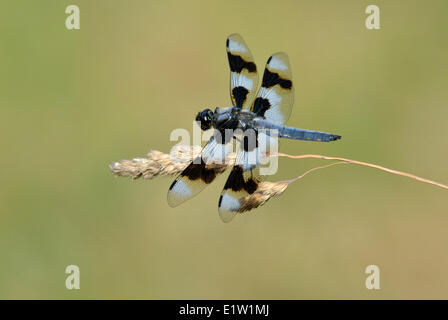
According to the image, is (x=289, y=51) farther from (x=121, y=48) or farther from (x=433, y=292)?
(x=433, y=292)

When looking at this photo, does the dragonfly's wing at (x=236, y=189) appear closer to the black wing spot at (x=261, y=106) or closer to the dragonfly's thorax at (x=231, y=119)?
the dragonfly's thorax at (x=231, y=119)

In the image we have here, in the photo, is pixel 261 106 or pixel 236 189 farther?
pixel 261 106

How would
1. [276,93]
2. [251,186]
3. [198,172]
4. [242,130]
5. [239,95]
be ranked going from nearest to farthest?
[251,186], [198,172], [242,130], [276,93], [239,95]

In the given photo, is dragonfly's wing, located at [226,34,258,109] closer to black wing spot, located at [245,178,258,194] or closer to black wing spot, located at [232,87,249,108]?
black wing spot, located at [232,87,249,108]

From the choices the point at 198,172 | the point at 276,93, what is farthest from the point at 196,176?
the point at 276,93

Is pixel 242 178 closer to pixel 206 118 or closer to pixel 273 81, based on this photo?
pixel 206 118

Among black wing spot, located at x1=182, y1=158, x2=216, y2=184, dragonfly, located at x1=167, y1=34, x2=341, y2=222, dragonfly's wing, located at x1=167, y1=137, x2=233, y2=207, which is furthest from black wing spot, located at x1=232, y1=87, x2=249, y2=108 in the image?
black wing spot, located at x1=182, y1=158, x2=216, y2=184

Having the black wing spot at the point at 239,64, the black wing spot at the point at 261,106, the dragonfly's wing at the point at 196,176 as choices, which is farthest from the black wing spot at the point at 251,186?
the black wing spot at the point at 239,64
